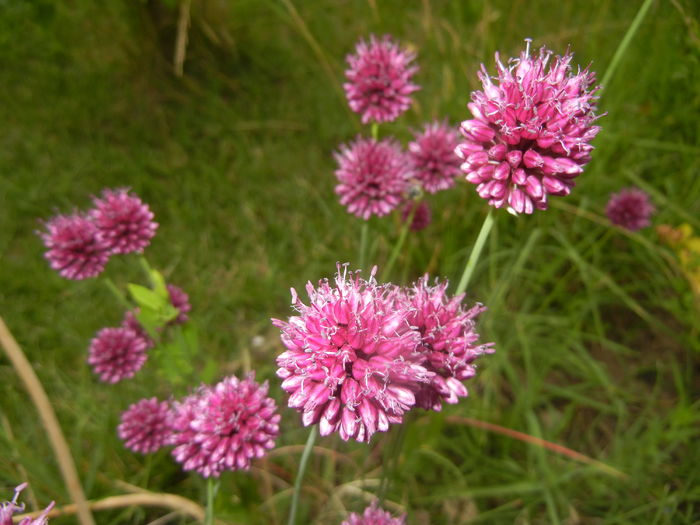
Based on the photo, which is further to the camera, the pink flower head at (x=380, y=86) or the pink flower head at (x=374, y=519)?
the pink flower head at (x=380, y=86)

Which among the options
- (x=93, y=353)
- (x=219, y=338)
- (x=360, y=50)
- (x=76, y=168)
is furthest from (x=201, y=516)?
(x=76, y=168)

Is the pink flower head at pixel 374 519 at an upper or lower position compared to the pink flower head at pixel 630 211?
lower

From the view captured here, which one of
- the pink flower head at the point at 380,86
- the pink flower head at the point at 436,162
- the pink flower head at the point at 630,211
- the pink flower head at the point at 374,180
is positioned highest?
the pink flower head at the point at 630,211

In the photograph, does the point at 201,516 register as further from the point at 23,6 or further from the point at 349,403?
the point at 23,6

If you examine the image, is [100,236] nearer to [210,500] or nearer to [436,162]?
[210,500]

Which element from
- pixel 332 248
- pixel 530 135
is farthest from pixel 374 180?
pixel 332 248

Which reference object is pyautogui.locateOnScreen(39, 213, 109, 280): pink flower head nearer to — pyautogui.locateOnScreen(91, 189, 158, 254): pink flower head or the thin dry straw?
pyautogui.locateOnScreen(91, 189, 158, 254): pink flower head

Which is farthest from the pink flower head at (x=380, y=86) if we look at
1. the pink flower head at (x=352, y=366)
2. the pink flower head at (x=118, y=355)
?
the pink flower head at (x=118, y=355)

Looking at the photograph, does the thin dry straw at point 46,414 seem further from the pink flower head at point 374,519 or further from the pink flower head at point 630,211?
the pink flower head at point 630,211
